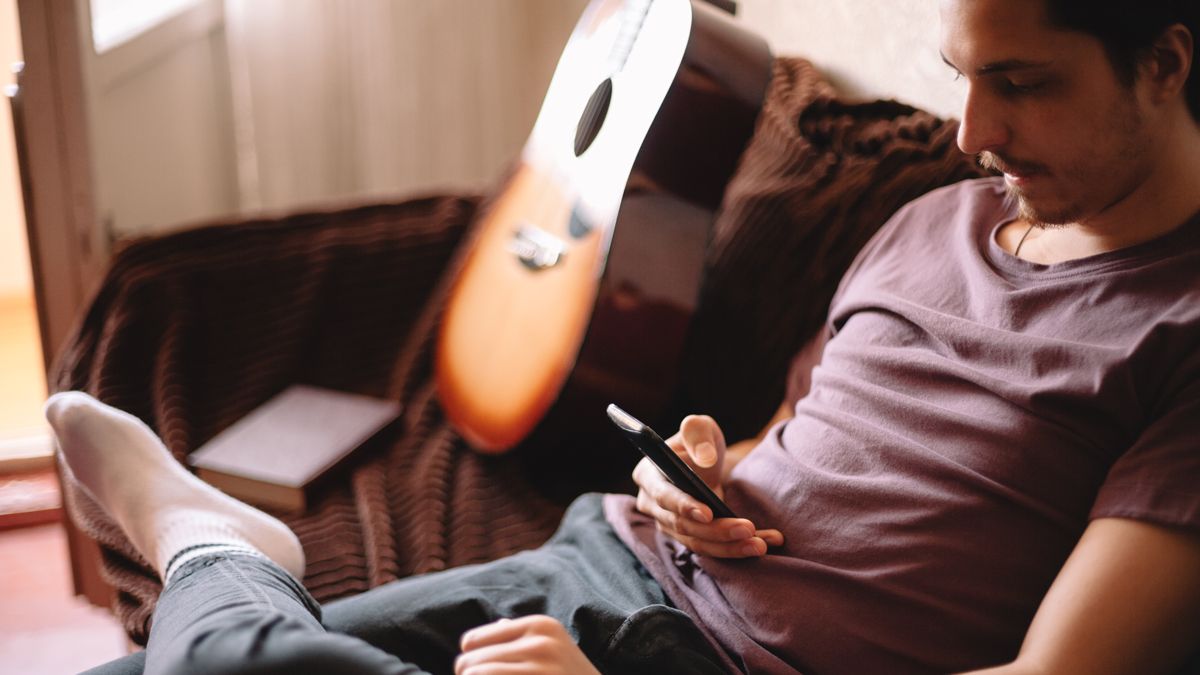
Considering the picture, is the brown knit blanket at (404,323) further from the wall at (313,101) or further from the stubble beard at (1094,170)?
the wall at (313,101)

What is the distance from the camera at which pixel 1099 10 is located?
0.78m

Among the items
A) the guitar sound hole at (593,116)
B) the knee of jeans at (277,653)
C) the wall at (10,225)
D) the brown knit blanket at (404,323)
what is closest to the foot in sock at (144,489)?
the brown knit blanket at (404,323)

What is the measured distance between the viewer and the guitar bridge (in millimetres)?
1380

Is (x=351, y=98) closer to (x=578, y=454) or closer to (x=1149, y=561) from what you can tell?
(x=578, y=454)

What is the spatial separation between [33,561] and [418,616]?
4.43ft

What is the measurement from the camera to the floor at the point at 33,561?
66.3 inches

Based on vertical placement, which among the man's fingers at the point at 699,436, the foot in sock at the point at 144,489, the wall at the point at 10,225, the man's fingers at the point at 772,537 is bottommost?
the wall at the point at 10,225

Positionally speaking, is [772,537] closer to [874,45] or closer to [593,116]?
[593,116]

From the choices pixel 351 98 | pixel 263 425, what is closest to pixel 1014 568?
pixel 263 425

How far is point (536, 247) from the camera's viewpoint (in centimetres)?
142

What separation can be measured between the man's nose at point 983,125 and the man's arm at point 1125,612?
0.32 meters

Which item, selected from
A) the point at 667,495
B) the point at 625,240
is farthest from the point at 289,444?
the point at 667,495

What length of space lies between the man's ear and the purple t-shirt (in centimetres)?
11

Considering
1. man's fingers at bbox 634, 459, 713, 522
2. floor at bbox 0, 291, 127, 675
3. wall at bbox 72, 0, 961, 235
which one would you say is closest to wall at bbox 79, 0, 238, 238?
wall at bbox 72, 0, 961, 235
